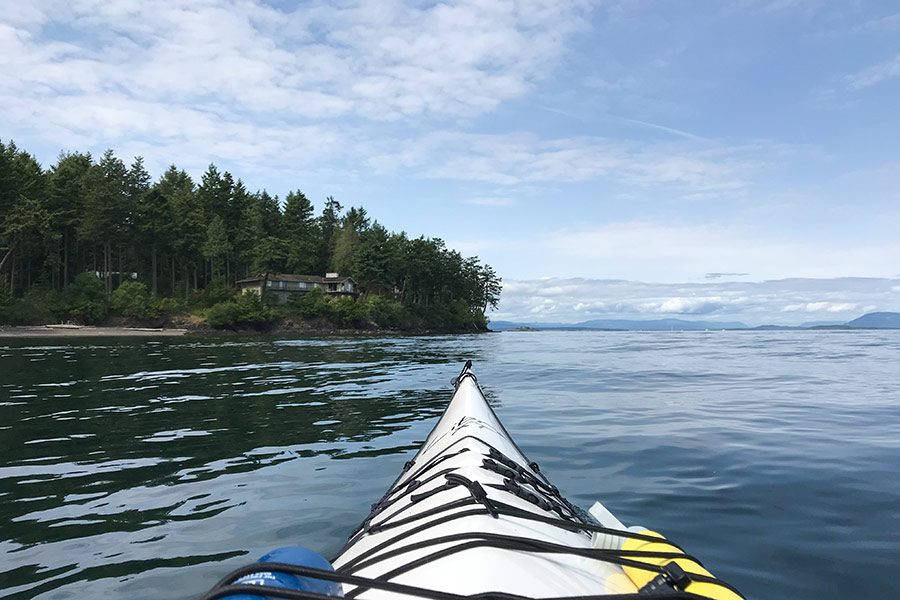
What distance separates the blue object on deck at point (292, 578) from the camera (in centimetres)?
177

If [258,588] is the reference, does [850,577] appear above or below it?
below

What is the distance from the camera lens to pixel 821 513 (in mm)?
4902

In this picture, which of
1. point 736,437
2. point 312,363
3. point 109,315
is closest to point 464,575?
point 736,437

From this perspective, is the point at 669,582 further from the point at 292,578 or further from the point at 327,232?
the point at 327,232

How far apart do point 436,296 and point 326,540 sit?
100 m

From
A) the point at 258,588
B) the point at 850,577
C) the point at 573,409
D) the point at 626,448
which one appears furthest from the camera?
the point at 573,409

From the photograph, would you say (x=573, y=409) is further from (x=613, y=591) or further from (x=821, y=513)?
(x=613, y=591)

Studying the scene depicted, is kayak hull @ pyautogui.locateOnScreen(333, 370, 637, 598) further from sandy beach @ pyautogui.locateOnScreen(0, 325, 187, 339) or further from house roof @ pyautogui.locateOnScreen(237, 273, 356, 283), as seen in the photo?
house roof @ pyautogui.locateOnScreen(237, 273, 356, 283)

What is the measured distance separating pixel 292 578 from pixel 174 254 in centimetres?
7870

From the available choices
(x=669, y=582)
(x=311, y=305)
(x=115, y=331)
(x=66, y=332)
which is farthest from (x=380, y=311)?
(x=669, y=582)

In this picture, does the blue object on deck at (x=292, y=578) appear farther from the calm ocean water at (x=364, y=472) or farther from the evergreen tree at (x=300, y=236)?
the evergreen tree at (x=300, y=236)

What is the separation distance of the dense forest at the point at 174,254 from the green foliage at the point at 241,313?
0.16m

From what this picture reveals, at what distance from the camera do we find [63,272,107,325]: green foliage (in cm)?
5578

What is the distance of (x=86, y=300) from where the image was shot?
56.5 meters
